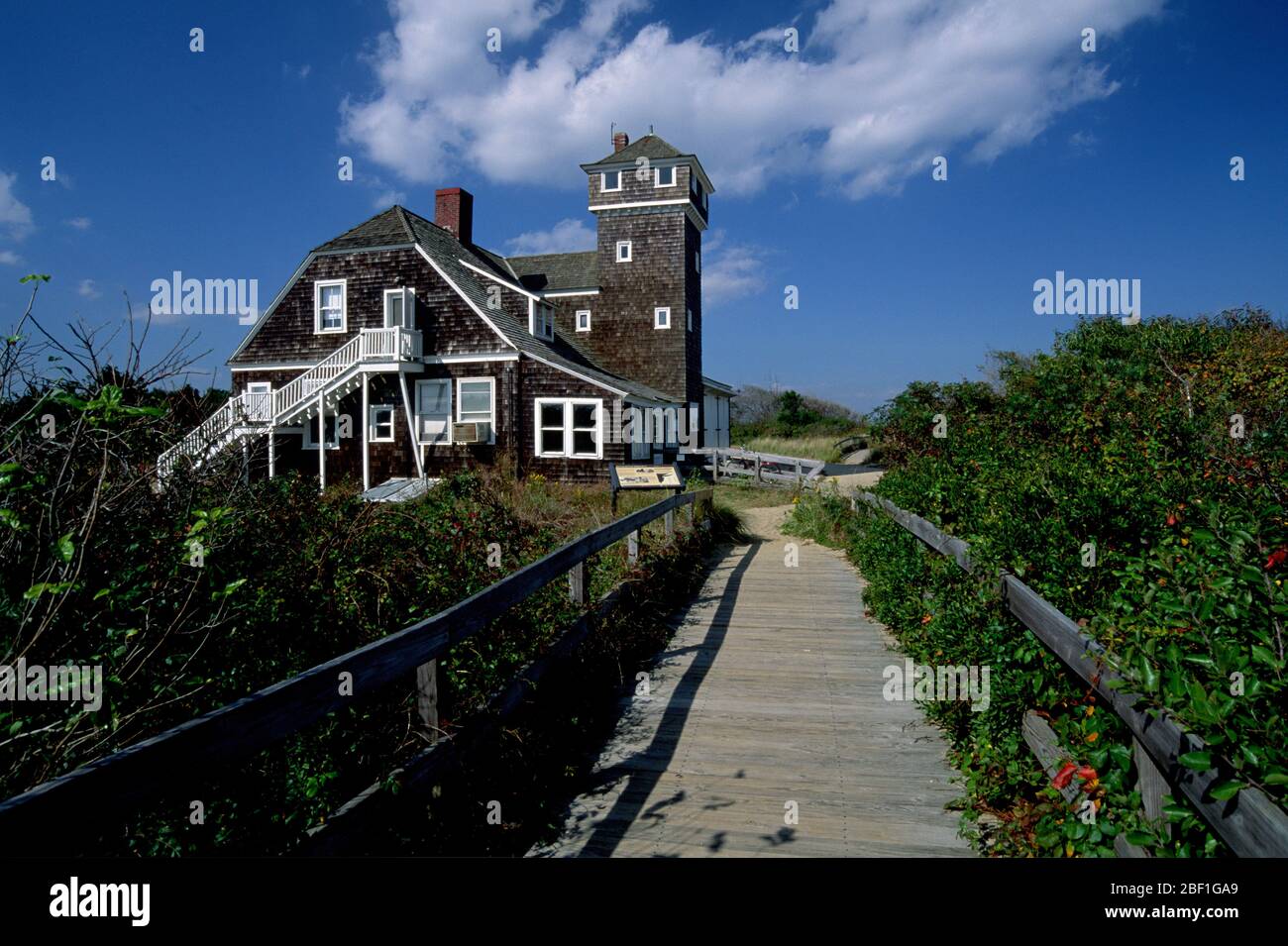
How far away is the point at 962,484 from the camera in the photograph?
23.2ft

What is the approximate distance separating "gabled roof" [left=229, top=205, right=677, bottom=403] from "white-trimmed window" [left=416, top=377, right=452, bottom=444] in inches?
102

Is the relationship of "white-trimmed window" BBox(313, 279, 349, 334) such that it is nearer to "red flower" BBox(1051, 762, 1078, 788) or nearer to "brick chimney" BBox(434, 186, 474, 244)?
"brick chimney" BBox(434, 186, 474, 244)

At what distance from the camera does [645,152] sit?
2902 centimetres

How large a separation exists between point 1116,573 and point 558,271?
2944 centimetres

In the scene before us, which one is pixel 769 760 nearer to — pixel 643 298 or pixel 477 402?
pixel 477 402

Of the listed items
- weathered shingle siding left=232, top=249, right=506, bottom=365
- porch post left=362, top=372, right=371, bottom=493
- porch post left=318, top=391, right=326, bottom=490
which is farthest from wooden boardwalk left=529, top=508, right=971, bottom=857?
weathered shingle siding left=232, top=249, right=506, bottom=365

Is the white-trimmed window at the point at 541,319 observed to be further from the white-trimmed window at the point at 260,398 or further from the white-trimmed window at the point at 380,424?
the white-trimmed window at the point at 260,398

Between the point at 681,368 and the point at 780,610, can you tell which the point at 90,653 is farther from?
the point at 681,368

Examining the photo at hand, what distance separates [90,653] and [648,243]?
Result: 27.2 meters

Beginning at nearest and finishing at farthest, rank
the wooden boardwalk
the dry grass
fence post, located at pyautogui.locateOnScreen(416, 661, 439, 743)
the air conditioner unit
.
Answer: fence post, located at pyautogui.locateOnScreen(416, 661, 439, 743)
the wooden boardwalk
the air conditioner unit
the dry grass

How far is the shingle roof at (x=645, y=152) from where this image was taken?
28.6 meters

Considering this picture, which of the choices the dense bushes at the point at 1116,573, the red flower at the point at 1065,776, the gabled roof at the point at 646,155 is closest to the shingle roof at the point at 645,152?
the gabled roof at the point at 646,155

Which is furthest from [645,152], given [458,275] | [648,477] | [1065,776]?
[1065,776]

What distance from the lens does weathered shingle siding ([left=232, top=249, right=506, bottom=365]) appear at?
24.4 meters
